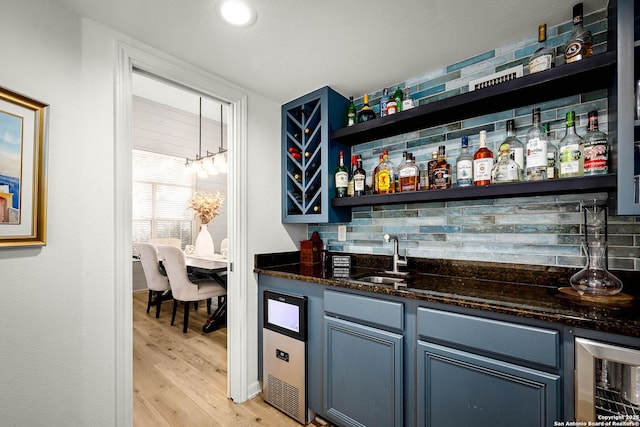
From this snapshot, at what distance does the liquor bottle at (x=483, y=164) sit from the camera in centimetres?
156

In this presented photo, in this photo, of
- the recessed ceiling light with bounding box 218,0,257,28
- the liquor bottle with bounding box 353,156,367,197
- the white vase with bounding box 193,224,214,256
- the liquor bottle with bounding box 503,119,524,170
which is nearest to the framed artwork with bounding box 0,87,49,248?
the recessed ceiling light with bounding box 218,0,257,28

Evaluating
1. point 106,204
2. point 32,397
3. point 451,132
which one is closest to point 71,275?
point 106,204

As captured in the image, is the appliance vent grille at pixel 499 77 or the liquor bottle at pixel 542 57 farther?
the appliance vent grille at pixel 499 77

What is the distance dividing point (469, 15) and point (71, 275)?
7.67ft

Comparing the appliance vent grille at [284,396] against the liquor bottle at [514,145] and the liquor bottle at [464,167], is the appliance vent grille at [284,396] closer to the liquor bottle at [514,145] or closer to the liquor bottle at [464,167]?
the liquor bottle at [464,167]

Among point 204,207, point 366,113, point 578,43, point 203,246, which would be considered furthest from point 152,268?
→ point 578,43

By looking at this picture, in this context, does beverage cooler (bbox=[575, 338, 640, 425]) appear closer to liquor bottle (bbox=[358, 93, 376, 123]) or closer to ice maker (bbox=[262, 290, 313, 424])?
→ ice maker (bbox=[262, 290, 313, 424])

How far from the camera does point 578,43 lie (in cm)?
134

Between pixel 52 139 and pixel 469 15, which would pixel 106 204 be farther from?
pixel 469 15

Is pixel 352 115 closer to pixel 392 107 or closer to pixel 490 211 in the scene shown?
pixel 392 107

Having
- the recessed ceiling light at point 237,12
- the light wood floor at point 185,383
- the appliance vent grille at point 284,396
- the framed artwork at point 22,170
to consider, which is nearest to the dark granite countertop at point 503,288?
the appliance vent grille at point 284,396

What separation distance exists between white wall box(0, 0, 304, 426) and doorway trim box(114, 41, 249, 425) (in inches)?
1.4

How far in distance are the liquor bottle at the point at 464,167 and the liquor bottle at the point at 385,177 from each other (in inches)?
17.1

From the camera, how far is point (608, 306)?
109 centimetres
